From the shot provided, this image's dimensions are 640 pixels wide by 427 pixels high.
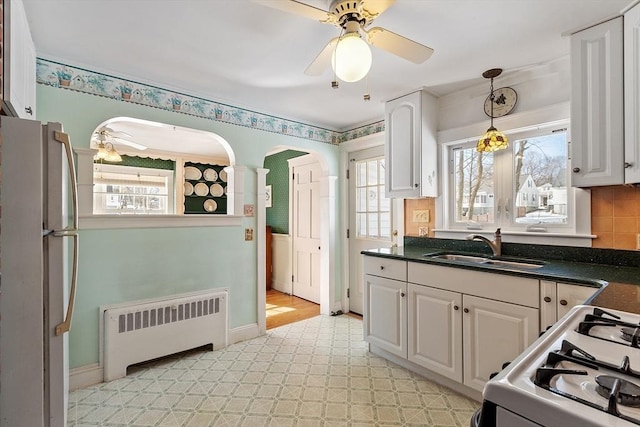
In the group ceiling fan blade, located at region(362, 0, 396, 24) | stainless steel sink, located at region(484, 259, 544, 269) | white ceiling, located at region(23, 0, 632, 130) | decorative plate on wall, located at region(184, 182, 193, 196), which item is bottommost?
stainless steel sink, located at region(484, 259, 544, 269)

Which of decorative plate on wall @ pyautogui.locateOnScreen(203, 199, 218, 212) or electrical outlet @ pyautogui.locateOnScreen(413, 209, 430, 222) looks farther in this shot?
decorative plate on wall @ pyautogui.locateOnScreen(203, 199, 218, 212)

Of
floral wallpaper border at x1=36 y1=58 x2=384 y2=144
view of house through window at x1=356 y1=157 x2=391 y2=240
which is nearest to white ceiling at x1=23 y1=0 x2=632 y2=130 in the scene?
floral wallpaper border at x1=36 y1=58 x2=384 y2=144

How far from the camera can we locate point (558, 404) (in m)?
0.55

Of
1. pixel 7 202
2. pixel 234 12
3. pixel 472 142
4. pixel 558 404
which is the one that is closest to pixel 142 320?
pixel 7 202

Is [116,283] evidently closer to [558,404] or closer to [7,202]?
[7,202]

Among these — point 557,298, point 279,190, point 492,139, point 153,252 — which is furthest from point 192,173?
point 557,298

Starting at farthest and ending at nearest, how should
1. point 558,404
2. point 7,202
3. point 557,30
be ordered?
1. point 557,30
2. point 7,202
3. point 558,404

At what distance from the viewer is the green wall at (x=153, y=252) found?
6.97 feet

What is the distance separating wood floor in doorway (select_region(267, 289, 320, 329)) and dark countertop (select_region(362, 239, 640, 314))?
149 centimetres

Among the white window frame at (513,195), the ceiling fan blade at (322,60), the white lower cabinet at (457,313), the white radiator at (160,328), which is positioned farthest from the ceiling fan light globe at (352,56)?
the white radiator at (160,328)

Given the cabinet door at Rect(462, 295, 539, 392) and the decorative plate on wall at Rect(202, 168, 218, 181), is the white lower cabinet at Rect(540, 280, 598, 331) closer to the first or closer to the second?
the cabinet door at Rect(462, 295, 539, 392)

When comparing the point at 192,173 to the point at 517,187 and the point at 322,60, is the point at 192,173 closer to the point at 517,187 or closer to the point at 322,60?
the point at 322,60

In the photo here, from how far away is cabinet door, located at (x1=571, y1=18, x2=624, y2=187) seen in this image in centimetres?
164

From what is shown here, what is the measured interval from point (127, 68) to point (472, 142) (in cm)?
279
